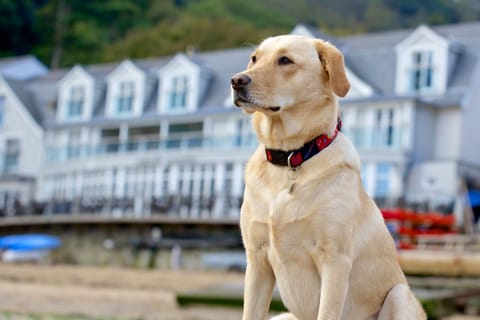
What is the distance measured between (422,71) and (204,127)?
35.3 ft

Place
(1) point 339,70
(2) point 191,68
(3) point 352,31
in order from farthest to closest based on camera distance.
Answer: (3) point 352,31, (2) point 191,68, (1) point 339,70

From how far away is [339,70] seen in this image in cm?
454

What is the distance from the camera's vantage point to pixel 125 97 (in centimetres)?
4997

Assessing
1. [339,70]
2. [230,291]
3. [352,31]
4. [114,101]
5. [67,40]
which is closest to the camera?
[339,70]

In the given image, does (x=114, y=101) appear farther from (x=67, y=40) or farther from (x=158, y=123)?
(x=67, y=40)

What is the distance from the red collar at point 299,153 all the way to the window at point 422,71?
36.3m

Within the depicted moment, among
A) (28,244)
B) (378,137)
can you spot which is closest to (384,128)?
(378,137)

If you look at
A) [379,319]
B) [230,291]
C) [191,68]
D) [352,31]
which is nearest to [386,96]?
[191,68]

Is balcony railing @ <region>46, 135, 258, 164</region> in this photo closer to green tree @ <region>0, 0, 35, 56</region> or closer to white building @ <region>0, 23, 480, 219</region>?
white building @ <region>0, 23, 480, 219</region>

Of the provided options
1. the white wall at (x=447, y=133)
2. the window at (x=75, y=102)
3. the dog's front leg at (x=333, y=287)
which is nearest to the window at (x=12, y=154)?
the window at (x=75, y=102)

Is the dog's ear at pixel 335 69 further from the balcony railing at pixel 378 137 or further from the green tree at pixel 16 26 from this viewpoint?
the green tree at pixel 16 26

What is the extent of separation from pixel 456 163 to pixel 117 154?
17.4 meters

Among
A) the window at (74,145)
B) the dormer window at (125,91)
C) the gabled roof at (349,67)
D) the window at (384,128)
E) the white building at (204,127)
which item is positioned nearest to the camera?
the white building at (204,127)

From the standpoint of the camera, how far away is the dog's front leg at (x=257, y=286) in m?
4.70
